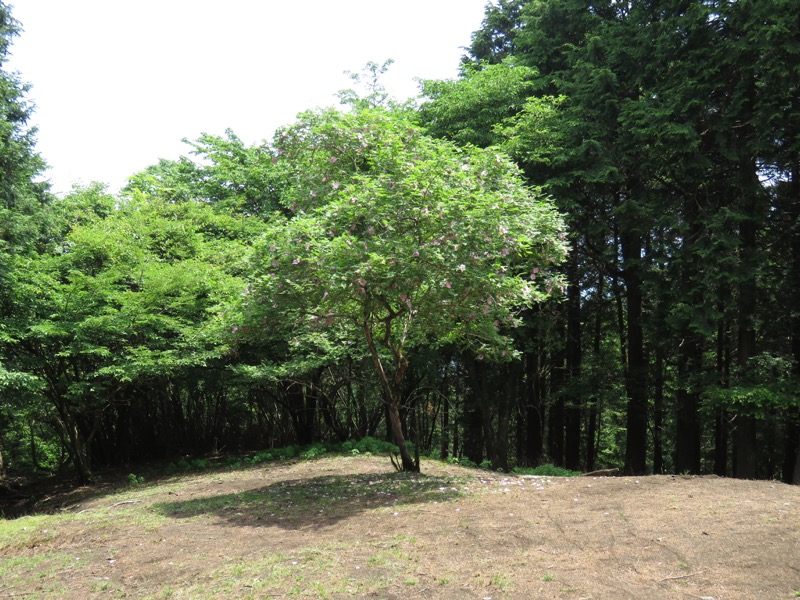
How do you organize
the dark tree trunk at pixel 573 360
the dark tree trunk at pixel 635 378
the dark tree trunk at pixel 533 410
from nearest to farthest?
1. the dark tree trunk at pixel 635 378
2. the dark tree trunk at pixel 573 360
3. the dark tree trunk at pixel 533 410

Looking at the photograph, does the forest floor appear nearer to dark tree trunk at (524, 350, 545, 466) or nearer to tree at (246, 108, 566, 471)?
tree at (246, 108, 566, 471)

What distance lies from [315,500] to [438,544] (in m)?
2.97

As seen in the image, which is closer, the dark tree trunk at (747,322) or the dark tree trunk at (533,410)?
the dark tree trunk at (747,322)

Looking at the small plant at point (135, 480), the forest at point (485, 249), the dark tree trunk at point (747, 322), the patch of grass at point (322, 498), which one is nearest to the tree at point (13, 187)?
the forest at point (485, 249)

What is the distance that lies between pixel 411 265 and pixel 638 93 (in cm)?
981

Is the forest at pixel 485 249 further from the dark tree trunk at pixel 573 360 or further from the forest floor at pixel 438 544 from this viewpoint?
the forest floor at pixel 438 544

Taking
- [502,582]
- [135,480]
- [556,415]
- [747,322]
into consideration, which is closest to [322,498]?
[502,582]

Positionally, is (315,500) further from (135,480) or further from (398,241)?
(135,480)

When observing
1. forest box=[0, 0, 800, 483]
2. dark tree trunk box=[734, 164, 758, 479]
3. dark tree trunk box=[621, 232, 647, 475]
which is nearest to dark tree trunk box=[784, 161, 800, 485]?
forest box=[0, 0, 800, 483]

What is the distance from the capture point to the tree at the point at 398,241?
657cm

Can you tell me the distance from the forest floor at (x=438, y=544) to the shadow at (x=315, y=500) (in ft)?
0.14

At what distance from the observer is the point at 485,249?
695 centimetres

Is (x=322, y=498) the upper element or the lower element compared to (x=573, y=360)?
lower

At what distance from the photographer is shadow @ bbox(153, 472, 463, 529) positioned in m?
6.55
